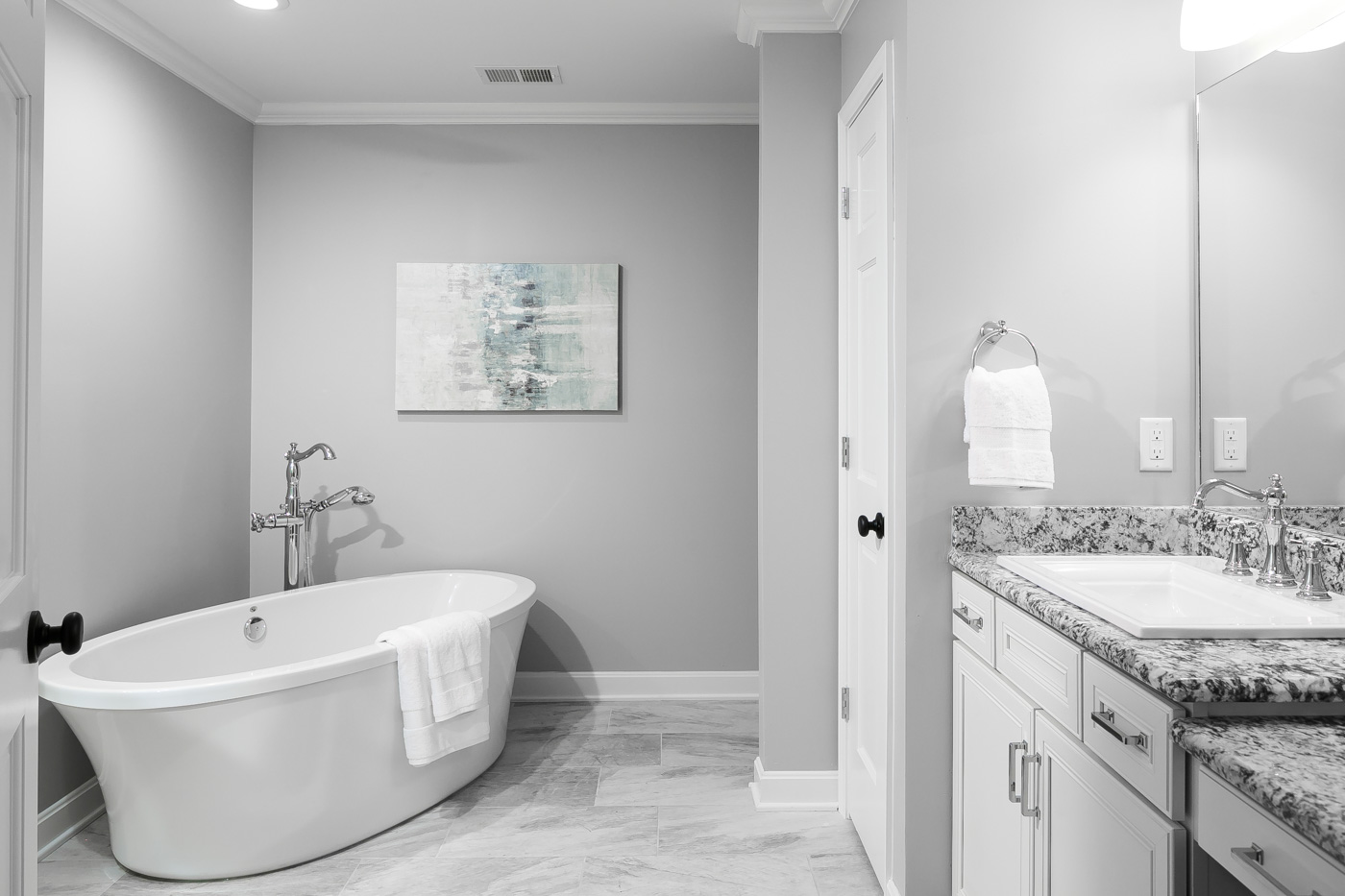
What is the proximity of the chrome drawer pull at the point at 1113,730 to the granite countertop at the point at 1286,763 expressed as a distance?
9 centimetres

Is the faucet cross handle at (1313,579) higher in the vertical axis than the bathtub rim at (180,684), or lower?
higher

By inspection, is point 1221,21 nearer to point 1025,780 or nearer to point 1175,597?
point 1175,597

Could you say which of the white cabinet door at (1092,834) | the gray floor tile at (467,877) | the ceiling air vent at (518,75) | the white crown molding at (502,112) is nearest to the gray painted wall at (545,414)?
the white crown molding at (502,112)

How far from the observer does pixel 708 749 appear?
312 centimetres

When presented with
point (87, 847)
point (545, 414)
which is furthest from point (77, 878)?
point (545, 414)

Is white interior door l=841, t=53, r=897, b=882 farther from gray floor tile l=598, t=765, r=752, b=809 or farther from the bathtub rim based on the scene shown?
the bathtub rim

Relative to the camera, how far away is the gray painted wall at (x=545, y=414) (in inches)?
140

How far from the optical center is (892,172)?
78.2 inches

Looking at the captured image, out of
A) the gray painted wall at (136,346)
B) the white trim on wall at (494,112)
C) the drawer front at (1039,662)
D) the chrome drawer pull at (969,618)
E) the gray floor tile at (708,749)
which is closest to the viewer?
the drawer front at (1039,662)

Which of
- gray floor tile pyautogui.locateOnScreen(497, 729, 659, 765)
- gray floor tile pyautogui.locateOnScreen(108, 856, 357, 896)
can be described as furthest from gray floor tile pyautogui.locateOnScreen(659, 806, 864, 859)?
gray floor tile pyautogui.locateOnScreen(108, 856, 357, 896)

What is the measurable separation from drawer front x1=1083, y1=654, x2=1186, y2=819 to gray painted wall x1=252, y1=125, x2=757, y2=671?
2.39 metres

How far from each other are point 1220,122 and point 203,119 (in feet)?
10.9

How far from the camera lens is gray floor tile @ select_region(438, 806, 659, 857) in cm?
239

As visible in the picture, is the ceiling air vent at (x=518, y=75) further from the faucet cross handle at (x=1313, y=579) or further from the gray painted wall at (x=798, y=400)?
the faucet cross handle at (x=1313, y=579)
